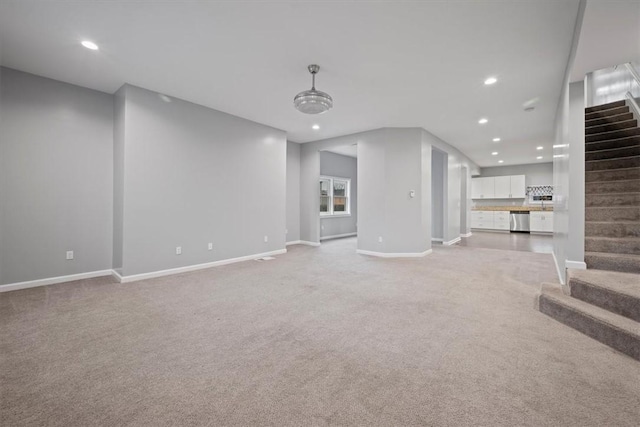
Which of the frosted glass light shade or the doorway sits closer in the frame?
the frosted glass light shade

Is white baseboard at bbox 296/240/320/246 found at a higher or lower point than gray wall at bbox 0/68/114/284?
lower

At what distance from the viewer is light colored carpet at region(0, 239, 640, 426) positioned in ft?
4.95

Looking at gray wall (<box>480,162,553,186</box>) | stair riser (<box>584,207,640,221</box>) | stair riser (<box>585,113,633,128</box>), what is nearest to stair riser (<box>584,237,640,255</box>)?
stair riser (<box>584,207,640,221</box>)

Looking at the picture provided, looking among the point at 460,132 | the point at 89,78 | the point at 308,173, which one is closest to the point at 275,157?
the point at 308,173

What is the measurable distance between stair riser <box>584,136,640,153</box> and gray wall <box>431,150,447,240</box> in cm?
340

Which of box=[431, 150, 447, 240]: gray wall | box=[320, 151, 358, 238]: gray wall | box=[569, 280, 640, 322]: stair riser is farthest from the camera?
box=[320, 151, 358, 238]: gray wall

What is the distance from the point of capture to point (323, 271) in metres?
4.63

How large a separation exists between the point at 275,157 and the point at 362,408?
209 inches

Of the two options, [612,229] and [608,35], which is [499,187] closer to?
[612,229]

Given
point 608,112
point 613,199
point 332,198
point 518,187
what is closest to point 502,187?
point 518,187

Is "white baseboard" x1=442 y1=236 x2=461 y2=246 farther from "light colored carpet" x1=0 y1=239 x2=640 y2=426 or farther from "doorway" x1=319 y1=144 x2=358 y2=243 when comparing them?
"light colored carpet" x1=0 y1=239 x2=640 y2=426

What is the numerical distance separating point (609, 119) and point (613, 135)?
1.86 feet

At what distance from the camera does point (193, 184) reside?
15.5ft

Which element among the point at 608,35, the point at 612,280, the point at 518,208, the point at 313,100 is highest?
the point at 608,35
